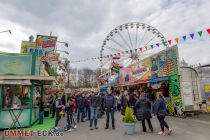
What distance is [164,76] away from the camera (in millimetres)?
14609

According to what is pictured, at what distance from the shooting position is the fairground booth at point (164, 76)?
1355cm

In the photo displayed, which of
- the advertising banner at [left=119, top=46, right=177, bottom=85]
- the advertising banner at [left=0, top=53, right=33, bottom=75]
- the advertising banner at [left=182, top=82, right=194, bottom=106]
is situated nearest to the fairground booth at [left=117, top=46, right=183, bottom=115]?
the advertising banner at [left=119, top=46, right=177, bottom=85]

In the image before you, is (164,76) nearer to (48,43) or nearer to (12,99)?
(48,43)

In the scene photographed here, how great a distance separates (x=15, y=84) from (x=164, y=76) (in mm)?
9922

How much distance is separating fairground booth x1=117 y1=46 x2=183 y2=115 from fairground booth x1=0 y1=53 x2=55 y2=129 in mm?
8044

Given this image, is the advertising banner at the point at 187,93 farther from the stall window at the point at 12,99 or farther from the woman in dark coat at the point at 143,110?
the stall window at the point at 12,99

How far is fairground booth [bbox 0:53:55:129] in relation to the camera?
10125 millimetres

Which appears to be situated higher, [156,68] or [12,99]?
[156,68]

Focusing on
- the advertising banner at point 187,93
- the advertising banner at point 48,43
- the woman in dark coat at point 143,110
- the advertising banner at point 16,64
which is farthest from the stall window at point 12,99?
the advertising banner at point 187,93

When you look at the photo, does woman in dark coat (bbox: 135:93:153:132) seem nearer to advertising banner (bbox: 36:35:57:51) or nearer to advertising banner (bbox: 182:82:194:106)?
advertising banner (bbox: 182:82:194:106)

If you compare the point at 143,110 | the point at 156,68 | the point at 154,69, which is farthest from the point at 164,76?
the point at 143,110

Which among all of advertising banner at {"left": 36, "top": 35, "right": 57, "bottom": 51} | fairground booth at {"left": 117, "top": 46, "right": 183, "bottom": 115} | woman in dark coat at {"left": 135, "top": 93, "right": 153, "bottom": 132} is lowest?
woman in dark coat at {"left": 135, "top": 93, "right": 153, "bottom": 132}

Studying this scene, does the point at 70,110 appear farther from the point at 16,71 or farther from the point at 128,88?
the point at 128,88

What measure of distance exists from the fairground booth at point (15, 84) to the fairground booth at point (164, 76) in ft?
26.4
